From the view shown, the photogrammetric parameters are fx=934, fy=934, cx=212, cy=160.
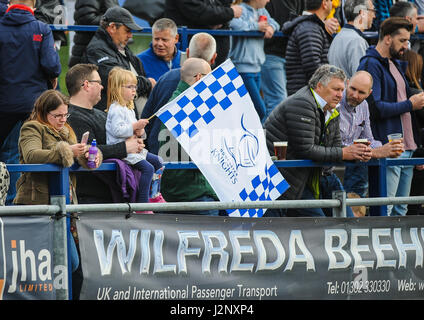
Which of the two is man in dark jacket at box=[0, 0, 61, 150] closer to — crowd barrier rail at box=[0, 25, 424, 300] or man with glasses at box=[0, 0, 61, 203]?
man with glasses at box=[0, 0, 61, 203]

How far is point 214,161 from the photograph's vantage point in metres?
7.68

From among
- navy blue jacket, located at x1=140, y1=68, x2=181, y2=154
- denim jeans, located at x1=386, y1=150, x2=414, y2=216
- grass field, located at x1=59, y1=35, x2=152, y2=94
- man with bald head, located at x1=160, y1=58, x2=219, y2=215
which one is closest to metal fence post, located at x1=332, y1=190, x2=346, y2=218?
man with bald head, located at x1=160, y1=58, x2=219, y2=215

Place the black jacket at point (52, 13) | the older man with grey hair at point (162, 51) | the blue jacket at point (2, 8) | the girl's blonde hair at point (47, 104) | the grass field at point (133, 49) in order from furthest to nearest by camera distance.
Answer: the grass field at point (133, 49) → the black jacket at point (52, 13) → the older man with grey hair at point (162, 51) → the blue jacket at point (2, 8) → the girl's blonde hair at point (47, 104)

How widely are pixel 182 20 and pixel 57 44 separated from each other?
5.11 ft

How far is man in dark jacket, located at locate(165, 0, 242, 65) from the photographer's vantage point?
10.5 meters

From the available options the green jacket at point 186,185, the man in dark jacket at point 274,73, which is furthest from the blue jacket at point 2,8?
the man in dark jacket at point 274,73

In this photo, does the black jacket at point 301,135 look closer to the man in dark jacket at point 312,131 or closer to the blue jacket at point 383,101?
the man in dark jacket at point 312,131

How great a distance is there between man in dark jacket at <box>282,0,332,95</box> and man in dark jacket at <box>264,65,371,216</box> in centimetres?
178

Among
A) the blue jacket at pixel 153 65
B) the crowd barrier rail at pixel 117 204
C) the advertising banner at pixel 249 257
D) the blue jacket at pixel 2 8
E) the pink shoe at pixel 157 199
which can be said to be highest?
the blue jacket at pixel 2 8

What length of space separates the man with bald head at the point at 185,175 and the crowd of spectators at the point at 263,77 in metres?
0.01

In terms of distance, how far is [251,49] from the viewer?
1091cm

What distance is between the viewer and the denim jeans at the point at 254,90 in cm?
1079

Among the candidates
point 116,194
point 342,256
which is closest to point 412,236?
point 342,256
